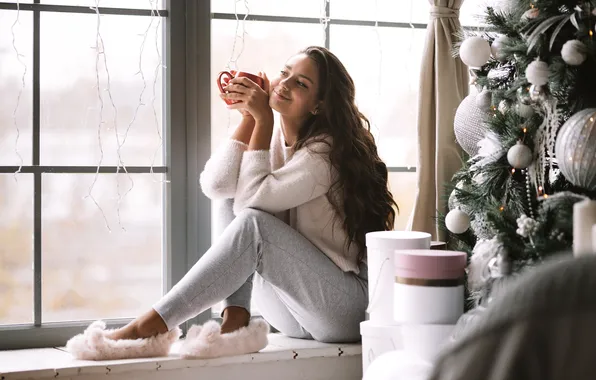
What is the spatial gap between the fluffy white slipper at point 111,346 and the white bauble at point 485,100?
1.04 m

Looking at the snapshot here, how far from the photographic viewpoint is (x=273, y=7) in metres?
2.62

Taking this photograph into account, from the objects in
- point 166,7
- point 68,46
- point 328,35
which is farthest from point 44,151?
point 328,35

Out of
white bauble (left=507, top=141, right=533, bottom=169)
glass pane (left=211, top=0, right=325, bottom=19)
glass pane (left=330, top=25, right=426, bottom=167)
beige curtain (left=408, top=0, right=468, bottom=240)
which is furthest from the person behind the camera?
glass pane (left=330, top=25, right=426, bottom=167)

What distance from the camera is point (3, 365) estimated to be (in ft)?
6.98

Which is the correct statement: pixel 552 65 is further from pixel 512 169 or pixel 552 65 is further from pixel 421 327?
pixel 421 327

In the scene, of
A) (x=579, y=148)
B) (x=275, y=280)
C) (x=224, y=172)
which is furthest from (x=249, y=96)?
(x=579, y=148)

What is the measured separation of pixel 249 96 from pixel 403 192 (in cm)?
71

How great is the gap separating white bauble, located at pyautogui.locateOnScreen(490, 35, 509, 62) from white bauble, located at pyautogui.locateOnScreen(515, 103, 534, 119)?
4.9 inches

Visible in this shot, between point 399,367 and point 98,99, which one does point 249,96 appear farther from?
point 399,367

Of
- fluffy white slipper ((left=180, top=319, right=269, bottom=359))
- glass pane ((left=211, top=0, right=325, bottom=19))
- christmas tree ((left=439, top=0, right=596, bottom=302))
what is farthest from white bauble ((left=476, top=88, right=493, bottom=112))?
fluffy white slipper ((left=180, top=319, right=269, bottom=359))

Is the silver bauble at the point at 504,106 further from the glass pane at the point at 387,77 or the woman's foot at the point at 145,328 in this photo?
the woman's foot at the point at 145,328

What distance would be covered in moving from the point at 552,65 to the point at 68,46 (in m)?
1.42

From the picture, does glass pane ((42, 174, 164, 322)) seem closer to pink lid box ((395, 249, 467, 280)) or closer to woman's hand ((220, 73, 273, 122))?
woman's hand ((220, 73, 273, 122))

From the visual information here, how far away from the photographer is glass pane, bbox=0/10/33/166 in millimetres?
2393
